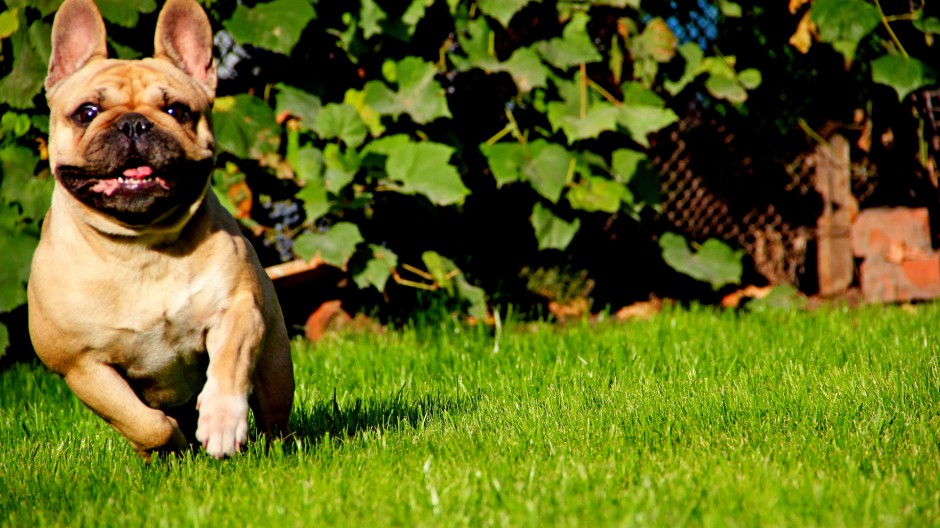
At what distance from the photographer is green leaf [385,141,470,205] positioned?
5047mm

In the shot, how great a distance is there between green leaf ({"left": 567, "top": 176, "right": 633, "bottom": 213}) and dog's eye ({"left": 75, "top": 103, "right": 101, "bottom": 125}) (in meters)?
2.76

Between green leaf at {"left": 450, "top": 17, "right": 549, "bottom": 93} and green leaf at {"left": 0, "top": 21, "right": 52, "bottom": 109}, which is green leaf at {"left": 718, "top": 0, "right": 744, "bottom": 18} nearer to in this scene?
green leaf at {"left": 450, "top": 17, "right": 549, "bottom": 93}

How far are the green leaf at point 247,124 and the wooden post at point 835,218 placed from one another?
3424mm

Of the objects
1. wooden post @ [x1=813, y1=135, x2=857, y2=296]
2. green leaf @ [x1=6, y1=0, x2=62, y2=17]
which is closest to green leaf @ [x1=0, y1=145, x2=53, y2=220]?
green leaf @ [x1=6, y1=0, x2=62, y2=17]

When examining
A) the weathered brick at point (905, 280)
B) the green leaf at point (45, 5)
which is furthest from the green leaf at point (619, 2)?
the green leaf at point (45, 5)

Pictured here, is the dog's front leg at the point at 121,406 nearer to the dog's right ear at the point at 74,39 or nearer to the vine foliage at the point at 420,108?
the dog's right ear at the point at 74,39

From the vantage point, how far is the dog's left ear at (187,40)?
11.5 ft

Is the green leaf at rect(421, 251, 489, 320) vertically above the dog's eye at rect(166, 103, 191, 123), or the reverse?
the dog's eye at rect(166, 103, 191, 123)

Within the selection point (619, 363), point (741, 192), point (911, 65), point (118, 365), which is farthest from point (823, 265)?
point (118, 365)

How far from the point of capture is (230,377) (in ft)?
9.53

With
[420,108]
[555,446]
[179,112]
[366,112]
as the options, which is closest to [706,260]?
[420,108]

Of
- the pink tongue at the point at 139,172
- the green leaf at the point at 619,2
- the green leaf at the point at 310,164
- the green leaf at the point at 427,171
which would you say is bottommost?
the green leaf at the point at 310,164

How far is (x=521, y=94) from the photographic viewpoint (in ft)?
18.3

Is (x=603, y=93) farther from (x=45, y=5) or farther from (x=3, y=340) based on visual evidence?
(x=3, y=340)
